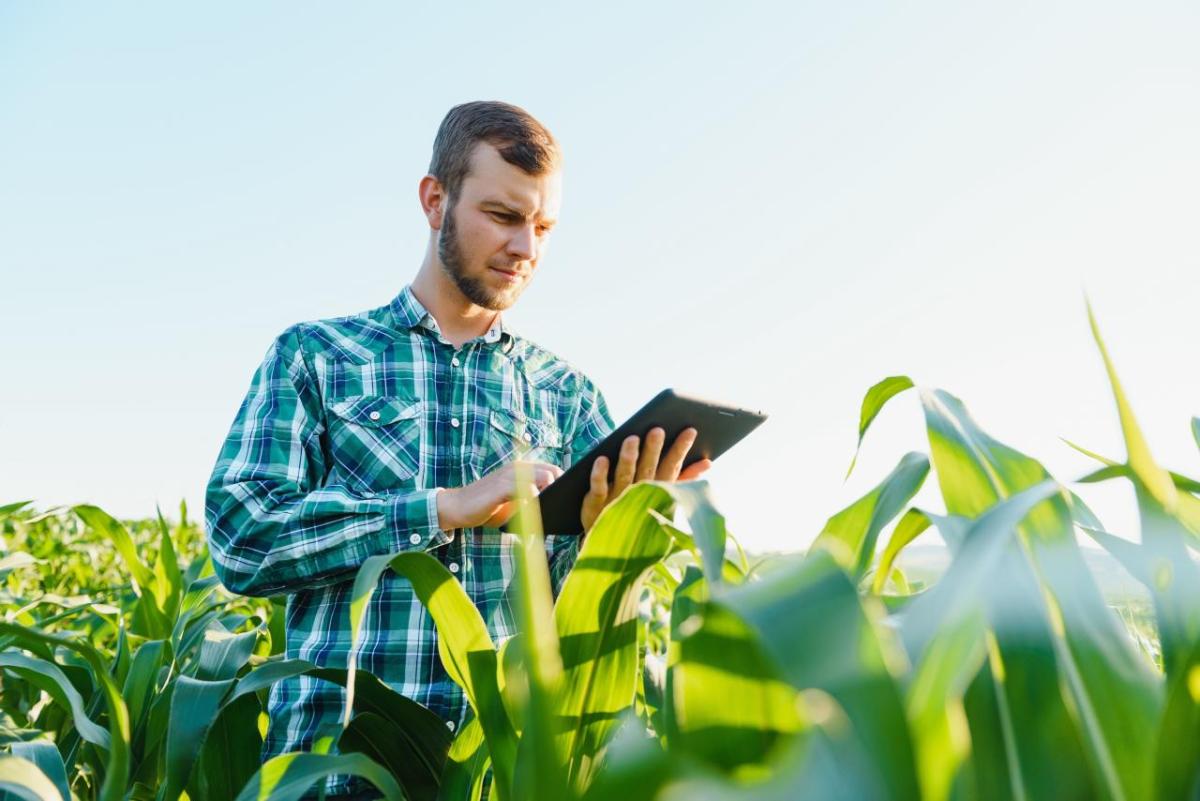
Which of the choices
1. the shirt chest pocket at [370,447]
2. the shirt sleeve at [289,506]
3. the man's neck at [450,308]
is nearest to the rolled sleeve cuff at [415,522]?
the shirt sleeve at [289,506]

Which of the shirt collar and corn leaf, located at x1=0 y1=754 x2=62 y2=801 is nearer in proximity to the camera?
corn leaf, located at x1=0 y1=754 x2=62 y2=801

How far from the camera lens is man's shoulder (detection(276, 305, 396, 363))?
1.53 meters

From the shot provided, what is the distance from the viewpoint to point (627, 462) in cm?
110

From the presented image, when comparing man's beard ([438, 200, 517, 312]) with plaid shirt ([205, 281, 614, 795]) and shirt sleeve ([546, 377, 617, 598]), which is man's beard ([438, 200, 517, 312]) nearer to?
plaid shirt ([205, 281, 614, 795])

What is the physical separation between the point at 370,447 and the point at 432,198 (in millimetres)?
549

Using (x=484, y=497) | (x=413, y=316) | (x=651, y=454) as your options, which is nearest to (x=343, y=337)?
(x=413, y=316)

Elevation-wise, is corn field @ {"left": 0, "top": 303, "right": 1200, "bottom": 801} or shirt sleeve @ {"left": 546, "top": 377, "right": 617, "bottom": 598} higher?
shirt sleeve @ {"left": 546, "top": 377, "right": 617, "bottom": 598}

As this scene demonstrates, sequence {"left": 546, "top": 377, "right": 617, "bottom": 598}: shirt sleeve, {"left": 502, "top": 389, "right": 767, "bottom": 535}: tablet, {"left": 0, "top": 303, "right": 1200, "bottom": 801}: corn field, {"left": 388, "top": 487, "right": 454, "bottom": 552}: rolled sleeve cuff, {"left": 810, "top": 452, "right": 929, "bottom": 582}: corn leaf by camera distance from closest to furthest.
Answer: {"left": 0, "top": 303, "right": 1200, "bottom": 801}: corn field < {"left": 810, "top": 452, "right": 929, "bottom": 582}: corn leaf < {"left": 502, "top": 389, "right": 767, "bottom": 535}: tablet < {"left": 388, "top": 487, "right": 454, "bottom": 552}: rolled sleeve cuff < {"left": 546, "top": 377, "right": 617, "bottom": 598}: shirt sleeve

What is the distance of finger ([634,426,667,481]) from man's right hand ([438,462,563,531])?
0.32 feet

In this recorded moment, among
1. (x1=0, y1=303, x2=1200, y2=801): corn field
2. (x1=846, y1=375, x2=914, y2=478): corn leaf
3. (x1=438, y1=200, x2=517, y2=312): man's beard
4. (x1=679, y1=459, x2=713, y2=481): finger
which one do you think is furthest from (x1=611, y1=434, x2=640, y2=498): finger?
(x1=438, y1=200, x2=517, y2=312): man's beard

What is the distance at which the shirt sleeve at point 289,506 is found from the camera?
4.07 feet

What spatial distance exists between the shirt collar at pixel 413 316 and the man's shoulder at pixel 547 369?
6 centimetres

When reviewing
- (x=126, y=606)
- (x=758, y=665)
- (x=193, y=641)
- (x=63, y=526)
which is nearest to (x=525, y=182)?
(x=193, y=641)

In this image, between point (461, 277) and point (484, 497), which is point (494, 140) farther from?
point (484, 497)
